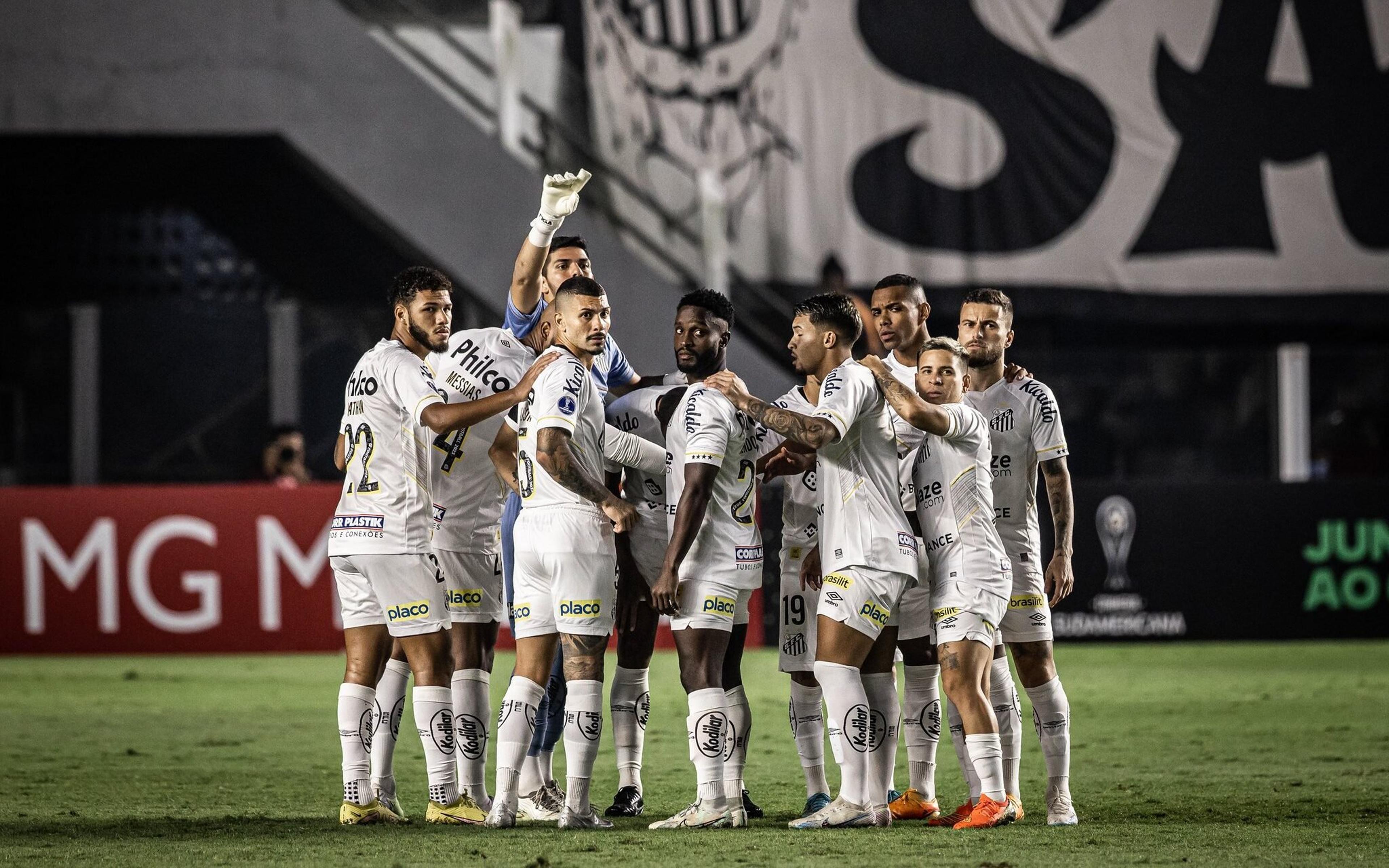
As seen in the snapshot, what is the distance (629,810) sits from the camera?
708 cm

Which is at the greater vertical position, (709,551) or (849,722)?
(709,551)

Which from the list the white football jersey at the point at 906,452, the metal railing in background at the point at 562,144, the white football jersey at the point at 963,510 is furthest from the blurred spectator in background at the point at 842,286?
the white football jersey at the point at 963,510

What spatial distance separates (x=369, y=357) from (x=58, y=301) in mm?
13463

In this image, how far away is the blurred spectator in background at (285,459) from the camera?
14.8 metres

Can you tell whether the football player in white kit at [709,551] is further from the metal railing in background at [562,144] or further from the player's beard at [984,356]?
the metal railing in background at [562,144]

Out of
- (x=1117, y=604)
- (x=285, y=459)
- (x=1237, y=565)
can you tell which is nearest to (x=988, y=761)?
(x=1117, y=604)

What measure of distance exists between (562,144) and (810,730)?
34.3 feet

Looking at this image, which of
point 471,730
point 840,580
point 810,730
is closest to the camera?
point 840,580

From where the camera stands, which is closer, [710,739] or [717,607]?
[710,739]

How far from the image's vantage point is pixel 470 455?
730 cm

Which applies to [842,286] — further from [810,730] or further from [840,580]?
[840,580]

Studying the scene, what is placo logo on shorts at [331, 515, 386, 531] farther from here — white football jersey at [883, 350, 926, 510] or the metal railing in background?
the metal railing in background

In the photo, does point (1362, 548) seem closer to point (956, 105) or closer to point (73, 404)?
point (956, 105)

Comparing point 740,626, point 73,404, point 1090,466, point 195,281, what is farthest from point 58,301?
point 740,626
